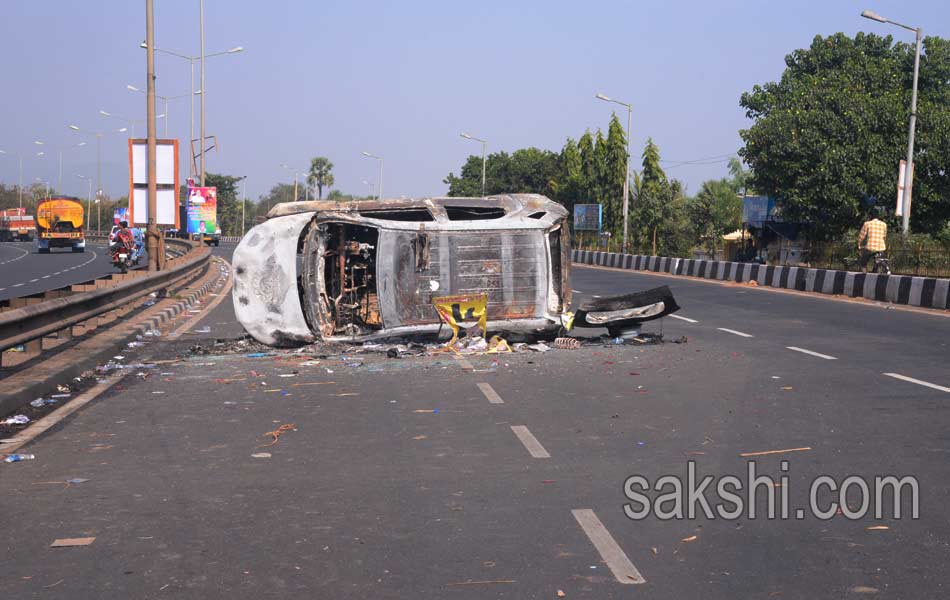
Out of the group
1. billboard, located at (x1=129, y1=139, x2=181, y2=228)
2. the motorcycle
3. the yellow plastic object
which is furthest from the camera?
the motorcycle

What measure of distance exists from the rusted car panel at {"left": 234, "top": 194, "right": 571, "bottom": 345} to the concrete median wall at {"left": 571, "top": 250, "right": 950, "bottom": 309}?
39.4ft

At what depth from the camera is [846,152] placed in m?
40.0

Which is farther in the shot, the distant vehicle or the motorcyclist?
the distant vehicle

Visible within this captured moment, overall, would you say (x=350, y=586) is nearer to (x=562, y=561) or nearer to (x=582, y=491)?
(x=562, y=561)

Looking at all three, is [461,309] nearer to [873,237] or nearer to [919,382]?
[919,382]

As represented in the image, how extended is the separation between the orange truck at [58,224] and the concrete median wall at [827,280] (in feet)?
126

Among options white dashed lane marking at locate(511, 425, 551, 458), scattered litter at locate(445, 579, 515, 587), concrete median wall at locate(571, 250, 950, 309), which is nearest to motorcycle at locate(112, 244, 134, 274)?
concrete median wall at locate(571, 250, 950, 309)

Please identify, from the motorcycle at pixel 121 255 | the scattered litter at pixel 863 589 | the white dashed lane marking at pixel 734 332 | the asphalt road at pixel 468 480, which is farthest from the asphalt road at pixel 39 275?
the scattered litter at pixel 863 589

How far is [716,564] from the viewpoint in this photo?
16.6ft

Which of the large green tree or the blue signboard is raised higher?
the large green tree

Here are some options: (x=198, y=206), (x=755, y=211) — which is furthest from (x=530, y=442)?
(x=198, y=206)

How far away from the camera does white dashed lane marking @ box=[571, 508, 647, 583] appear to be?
4.86 m

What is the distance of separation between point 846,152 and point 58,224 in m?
47.0

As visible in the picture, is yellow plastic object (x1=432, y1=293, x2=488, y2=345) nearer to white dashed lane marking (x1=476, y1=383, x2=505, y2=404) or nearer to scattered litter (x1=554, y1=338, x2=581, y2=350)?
scattered litter (x1=554, y1=338, x2=581, y2=350)
